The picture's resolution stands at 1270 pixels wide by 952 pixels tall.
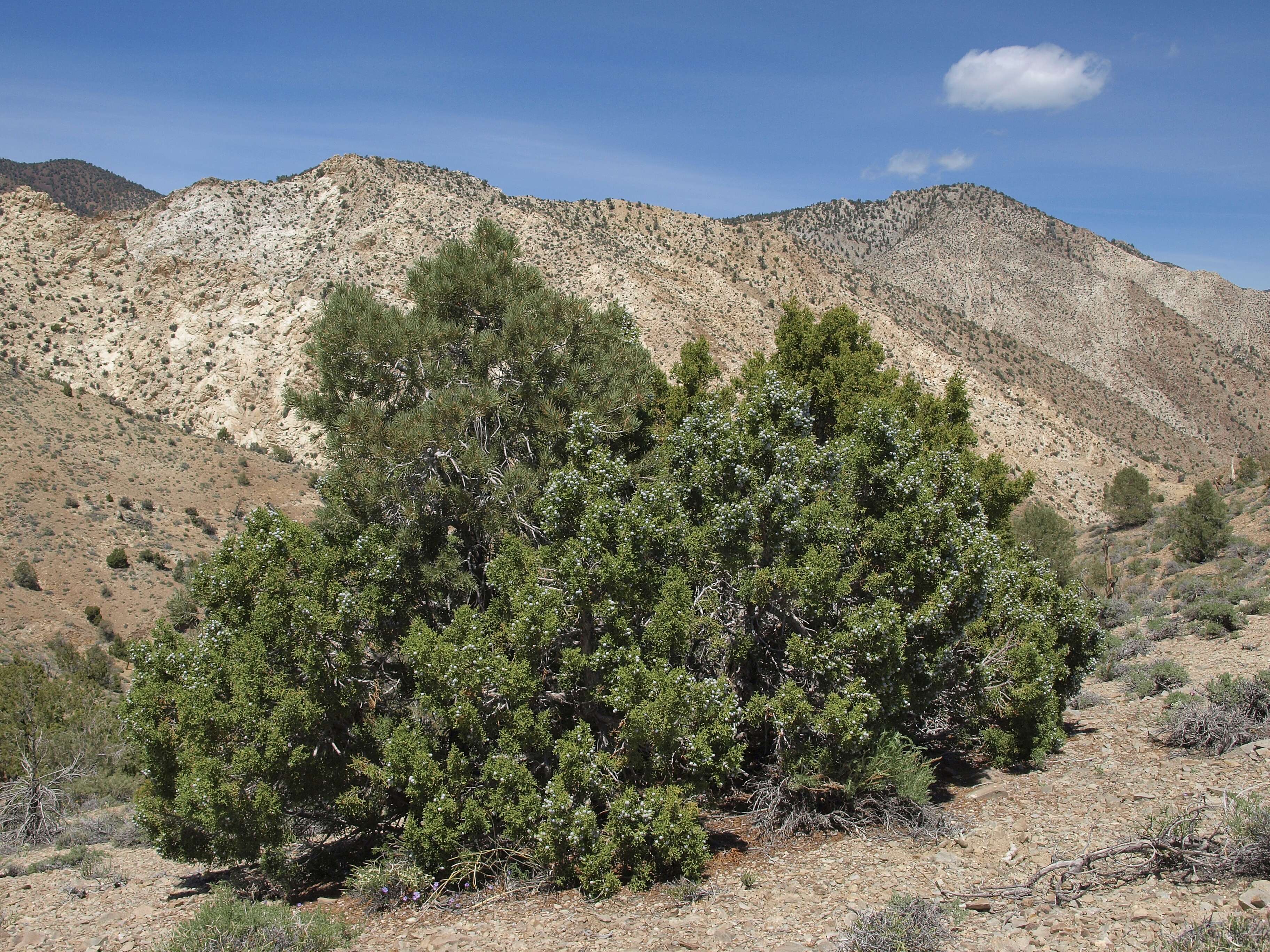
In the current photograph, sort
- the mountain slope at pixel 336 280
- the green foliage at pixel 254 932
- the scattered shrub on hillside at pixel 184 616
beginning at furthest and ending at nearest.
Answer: the mountain slope at pixel 336 280 → the scattered shrub on hillside at pixel 184 616 → the green foliage at pixel 254 932

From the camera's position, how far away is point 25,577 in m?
25.8

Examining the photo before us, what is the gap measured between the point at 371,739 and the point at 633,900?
10.7 ft

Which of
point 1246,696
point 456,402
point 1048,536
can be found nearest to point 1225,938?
point 1246,696

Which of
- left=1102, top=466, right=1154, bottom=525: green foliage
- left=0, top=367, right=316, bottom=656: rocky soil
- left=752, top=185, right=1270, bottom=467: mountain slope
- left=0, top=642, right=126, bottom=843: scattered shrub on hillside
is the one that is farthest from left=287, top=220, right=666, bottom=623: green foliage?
left=752, top=185, right=1270, bottom=467: mountain slope

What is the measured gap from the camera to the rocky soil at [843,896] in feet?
18.2

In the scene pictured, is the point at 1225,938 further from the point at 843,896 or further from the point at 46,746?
the point at 46,746

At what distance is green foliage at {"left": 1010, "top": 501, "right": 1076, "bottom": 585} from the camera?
80.2 feet

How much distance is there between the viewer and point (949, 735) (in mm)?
11203

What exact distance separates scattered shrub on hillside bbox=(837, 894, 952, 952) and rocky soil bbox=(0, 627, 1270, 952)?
0.14m

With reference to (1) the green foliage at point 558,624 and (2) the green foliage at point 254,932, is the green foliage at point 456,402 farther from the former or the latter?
(2) the green foliage at point 254,932

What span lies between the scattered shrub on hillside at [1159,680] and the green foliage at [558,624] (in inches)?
87.2

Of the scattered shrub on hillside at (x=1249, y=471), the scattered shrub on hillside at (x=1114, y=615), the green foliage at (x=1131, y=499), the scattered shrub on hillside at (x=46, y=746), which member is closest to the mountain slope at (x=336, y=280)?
the green foliage at (x=1131, y=499)

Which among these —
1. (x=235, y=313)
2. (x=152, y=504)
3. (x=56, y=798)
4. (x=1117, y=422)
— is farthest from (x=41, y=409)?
(x=1117, y=422)

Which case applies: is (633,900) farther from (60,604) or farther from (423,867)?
(60,604)
